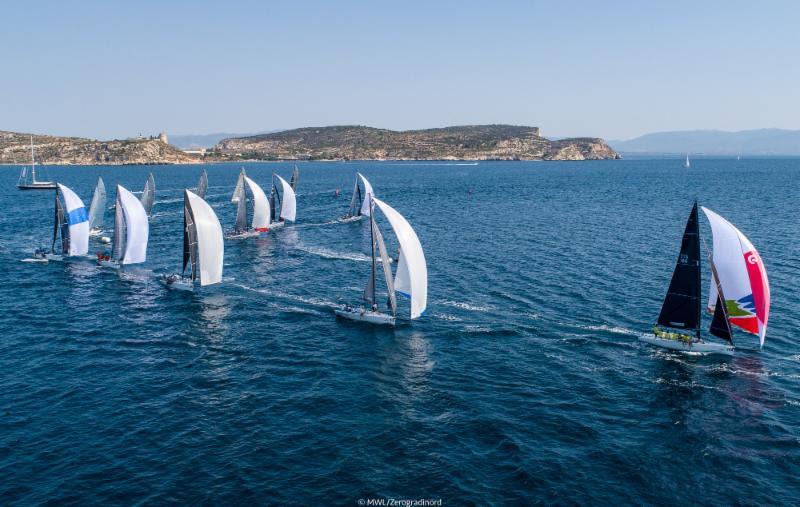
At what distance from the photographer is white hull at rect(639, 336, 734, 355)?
43.6m

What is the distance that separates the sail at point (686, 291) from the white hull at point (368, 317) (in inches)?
897

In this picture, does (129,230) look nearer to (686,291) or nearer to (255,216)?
(255,216)

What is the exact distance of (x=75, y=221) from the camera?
73938 mm

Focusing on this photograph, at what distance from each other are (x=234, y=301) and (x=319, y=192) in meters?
121

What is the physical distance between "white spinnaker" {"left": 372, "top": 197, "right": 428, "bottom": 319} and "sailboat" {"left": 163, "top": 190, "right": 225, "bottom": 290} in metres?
20.8

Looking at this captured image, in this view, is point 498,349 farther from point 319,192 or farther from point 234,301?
point 319,192

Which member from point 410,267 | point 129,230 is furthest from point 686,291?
point 129,230

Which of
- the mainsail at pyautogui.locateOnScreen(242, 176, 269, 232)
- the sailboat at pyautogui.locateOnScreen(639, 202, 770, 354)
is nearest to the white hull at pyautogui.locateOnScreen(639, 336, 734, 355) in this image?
the sailboat at pyautogui.locateOnScreen(639, 202, 770, 354)

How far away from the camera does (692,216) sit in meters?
43.4

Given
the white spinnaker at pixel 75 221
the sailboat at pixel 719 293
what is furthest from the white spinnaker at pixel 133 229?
the sailboat at pixel 719 293

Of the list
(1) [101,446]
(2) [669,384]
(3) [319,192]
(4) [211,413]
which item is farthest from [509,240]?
(3) [319,192]

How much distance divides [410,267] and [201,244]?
79.8ft

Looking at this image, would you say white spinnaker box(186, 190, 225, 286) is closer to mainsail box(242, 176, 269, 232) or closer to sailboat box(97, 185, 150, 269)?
sailboat box(97, 185, 150, 269)

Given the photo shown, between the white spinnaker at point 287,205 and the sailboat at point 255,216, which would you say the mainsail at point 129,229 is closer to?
the sailboat at point 255,216
